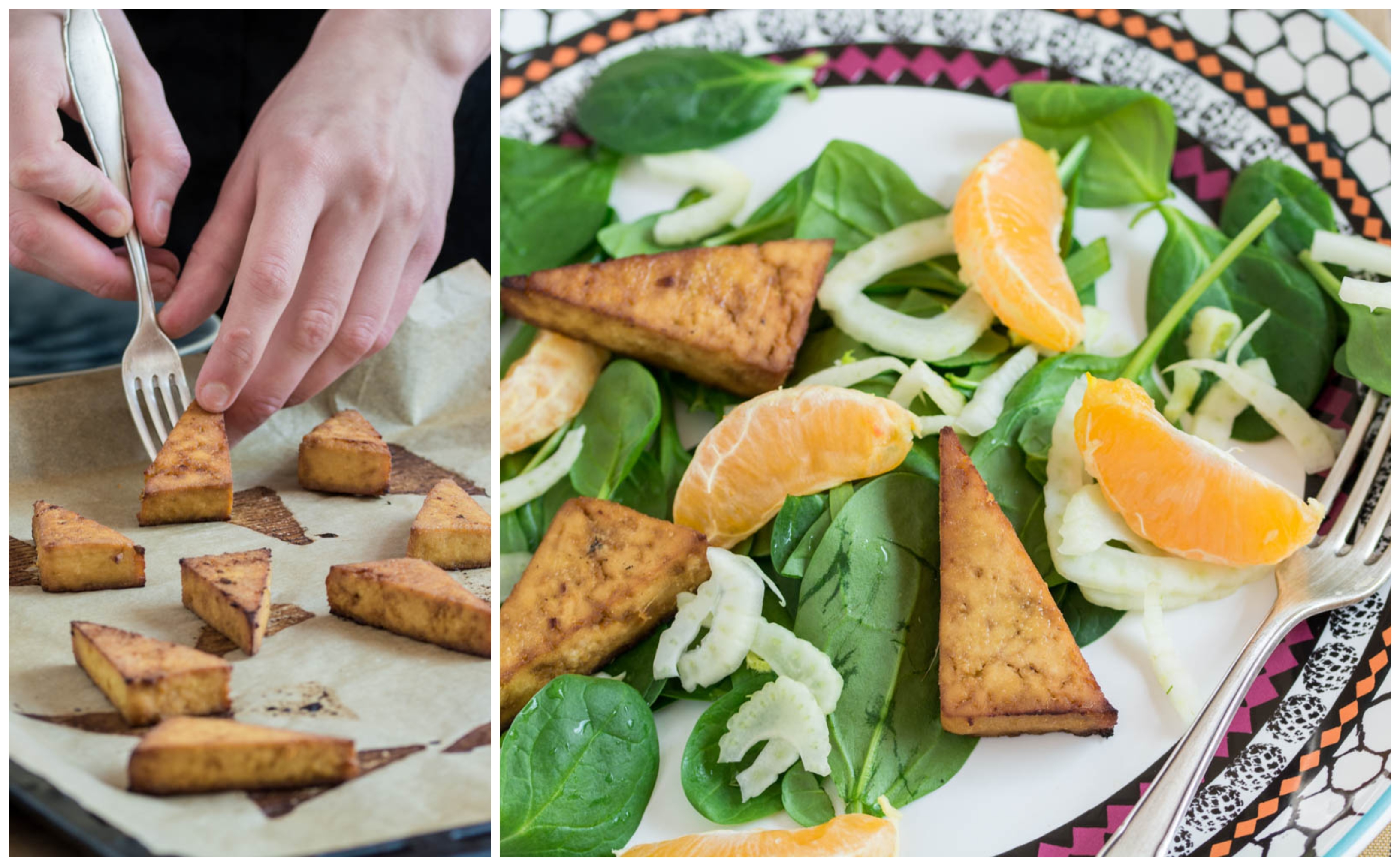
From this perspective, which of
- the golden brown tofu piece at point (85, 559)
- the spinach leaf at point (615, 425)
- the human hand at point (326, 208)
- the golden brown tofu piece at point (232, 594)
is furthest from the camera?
the spinach leaf at point (615, 425)

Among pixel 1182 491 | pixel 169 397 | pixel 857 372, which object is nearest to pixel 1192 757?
pixel 1182 491

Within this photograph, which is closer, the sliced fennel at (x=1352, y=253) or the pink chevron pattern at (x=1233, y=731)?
the pink chevron pattern at (x=1233, y=731)

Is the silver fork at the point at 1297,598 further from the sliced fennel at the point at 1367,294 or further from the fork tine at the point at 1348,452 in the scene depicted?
the sliced fennel at the point at 1367,294

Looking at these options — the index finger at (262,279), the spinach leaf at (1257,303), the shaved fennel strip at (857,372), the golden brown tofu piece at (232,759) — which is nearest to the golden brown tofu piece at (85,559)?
the index finger at (262,279)

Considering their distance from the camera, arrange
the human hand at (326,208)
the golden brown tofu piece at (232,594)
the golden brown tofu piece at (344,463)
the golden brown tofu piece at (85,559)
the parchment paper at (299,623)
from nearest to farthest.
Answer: the parchment paper at (299,623), the golden brown tofu piece at (232,594), the golden brown tofu piece at (85,559), the human hand at (326,208), the golden brown tofu piece at (344,463)

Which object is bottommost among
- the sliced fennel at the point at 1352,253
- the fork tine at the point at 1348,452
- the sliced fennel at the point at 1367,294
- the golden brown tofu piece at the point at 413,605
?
the golden brown tofu piece at the point at 413,605

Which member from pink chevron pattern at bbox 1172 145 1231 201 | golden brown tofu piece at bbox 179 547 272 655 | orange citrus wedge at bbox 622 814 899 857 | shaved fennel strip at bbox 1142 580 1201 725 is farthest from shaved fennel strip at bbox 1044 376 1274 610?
golden brown tofu piece at bbox 179 547 272 655

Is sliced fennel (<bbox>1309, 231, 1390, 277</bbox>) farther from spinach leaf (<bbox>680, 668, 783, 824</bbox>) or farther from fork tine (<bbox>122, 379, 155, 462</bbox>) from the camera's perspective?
fork tine (<bbox>122, 379, 155, 462</bbox>)
